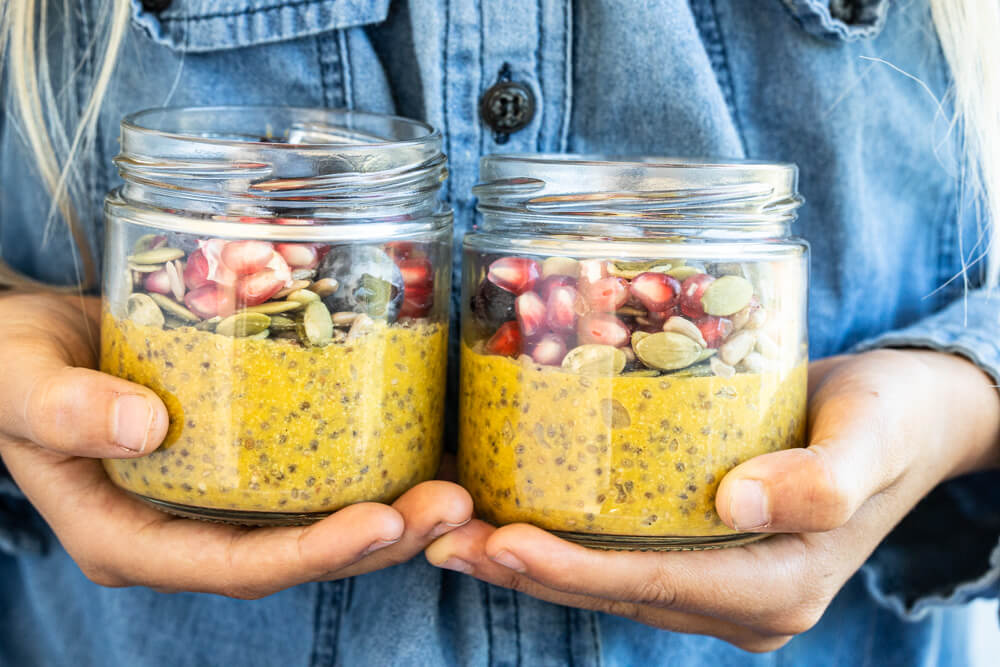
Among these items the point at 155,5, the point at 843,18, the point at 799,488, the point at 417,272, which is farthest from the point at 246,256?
the point at 843,18

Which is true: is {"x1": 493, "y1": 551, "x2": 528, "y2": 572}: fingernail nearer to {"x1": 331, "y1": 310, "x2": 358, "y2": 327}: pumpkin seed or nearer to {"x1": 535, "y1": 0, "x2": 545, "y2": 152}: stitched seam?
{"x1": 331, "y1": 310, "x2": 358, "y2": 327}: pumpkin seed

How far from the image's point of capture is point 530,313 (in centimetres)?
66

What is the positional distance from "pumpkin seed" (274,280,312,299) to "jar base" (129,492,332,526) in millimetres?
179

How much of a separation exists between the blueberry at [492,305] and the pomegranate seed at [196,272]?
8.7 inches

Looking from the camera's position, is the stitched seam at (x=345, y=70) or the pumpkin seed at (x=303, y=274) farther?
the stitched seam at (x=345, y=70)

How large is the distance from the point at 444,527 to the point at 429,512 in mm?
24

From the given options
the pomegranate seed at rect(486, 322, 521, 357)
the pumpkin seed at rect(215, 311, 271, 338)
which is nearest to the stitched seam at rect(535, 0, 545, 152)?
the pomegranate seed at rect(486, 322, 521, 357)

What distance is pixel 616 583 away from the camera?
0.66 meters

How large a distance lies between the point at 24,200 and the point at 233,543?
1.75 ft

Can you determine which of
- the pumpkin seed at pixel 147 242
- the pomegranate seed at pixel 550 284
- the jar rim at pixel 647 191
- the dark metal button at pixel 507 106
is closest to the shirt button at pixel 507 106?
the dark metal button at pixel 507 106

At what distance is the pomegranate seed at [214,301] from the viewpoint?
0.63 meters

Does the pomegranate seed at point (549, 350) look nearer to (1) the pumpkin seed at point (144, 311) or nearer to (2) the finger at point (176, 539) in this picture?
(2) the finger at point (176, 539)

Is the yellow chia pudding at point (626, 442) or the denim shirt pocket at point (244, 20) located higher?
the denim shirt pocket at point (244, 20)

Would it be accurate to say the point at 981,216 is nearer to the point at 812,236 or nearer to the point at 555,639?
the point at 812,236
